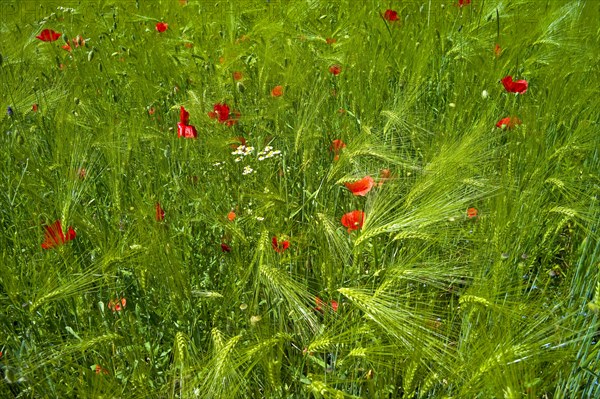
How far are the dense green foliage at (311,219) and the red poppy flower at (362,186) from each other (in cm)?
3

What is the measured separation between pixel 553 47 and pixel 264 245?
5.23 feet

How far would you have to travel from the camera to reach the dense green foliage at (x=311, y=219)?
112 cm

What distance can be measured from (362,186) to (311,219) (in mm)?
212

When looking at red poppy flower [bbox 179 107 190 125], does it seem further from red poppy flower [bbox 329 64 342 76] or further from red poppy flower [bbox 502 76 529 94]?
red poppy flower [bbox 502 76 529 94]

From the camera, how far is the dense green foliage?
1.12m

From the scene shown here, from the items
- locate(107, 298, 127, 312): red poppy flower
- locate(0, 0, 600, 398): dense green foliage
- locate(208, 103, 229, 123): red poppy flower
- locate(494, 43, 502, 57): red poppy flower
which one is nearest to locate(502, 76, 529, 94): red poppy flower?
locate(0, 0, 600, 398): dense green foliage

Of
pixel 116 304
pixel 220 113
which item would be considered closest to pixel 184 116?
pixel 220 113

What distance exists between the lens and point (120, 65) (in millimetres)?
2635

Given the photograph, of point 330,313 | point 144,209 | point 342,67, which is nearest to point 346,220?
point 330,313

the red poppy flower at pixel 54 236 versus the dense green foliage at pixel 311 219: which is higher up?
the red poppy flower at pixel 54 236

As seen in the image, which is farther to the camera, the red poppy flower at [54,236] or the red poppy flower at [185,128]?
the red poppy flower at [185,128]

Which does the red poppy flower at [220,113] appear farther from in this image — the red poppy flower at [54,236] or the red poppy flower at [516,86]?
the red poppy flower at [516,86]

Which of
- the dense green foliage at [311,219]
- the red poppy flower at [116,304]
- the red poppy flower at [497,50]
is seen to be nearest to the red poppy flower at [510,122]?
the dense green foliage at [311,219]

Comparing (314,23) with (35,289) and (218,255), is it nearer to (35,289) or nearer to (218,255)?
(218,255)
